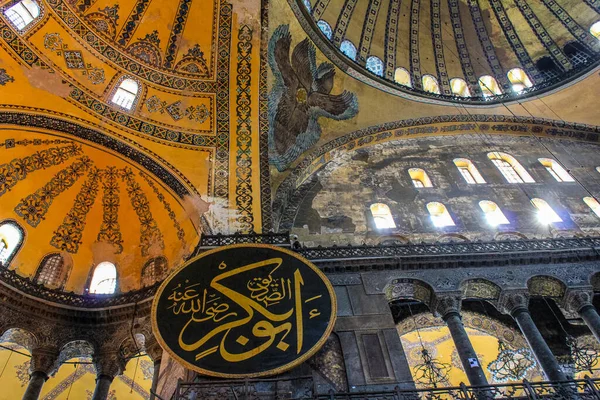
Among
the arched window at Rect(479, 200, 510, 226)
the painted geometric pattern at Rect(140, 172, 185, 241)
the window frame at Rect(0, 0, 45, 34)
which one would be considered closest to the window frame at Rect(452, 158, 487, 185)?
the arched window at Rect(479, 200, 510, 226)

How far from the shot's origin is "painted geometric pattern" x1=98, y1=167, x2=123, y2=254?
→ 8.48 metres

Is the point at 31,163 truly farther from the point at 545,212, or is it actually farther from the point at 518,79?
→ the point at 518,79

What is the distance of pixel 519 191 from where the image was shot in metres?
9.52

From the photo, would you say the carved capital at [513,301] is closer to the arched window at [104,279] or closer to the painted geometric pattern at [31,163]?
the arched window at [104,279]

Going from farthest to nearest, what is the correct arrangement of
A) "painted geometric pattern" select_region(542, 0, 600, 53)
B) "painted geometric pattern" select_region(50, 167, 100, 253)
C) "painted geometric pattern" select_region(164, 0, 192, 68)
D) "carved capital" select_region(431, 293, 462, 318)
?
"painted geometric pattern" select_region(542, 0, 600, 53), "painted geometric pattern" select_region(164, 0, 192, 68), "painted geometric pattern" select_region(50, 167, 100, 253), "carved capital" select_region(431, 293, 462, 318)

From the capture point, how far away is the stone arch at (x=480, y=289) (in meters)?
7.16

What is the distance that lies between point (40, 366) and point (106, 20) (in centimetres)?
587

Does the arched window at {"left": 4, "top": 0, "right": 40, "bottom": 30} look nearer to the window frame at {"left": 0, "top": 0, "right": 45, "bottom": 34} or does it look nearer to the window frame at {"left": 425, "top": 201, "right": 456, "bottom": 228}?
the window frame at {"left": 0, "top": 0, "right": 45, "bottom": 34}

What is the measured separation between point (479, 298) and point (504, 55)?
8.62 meters

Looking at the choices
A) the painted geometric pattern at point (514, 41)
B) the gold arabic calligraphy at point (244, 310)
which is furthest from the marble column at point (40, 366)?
the painted geometric pattern at point (514, 41)

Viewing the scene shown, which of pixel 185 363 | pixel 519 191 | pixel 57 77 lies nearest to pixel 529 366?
pixel 519 191

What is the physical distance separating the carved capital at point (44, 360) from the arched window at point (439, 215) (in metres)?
6.58

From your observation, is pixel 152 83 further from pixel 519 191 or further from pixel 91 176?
pixel 519 191

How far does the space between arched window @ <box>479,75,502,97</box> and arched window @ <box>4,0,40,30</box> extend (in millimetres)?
10388
